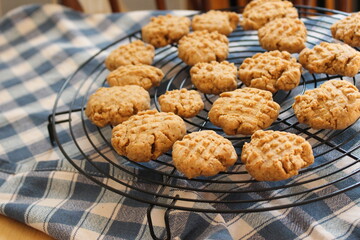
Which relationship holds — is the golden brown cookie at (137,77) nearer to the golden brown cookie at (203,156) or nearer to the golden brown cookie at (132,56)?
the golden brown cookie at (132,56)

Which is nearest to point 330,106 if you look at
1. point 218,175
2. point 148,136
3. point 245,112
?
point 245,112

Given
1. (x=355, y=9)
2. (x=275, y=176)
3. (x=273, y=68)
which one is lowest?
(x=355, y=9)

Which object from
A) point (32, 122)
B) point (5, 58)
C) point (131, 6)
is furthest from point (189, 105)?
point (131, 6)

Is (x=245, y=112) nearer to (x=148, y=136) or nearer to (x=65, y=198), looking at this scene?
(x=148, y=136)

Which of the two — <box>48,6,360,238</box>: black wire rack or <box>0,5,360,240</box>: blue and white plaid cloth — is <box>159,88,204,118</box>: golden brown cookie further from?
<box>0,5,360,240</box>: blue and white plaid cloth

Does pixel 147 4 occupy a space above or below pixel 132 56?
below

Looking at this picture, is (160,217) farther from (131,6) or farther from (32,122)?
(131,6)
